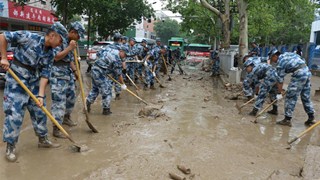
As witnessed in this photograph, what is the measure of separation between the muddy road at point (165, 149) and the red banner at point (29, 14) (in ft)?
47.8

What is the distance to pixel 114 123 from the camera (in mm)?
6039

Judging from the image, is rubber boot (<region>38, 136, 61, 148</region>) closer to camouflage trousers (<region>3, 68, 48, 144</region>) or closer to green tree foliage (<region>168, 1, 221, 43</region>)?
camouflage trousers (<region>3, 68, 48, 144</region>)

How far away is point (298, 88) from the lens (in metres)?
6.16

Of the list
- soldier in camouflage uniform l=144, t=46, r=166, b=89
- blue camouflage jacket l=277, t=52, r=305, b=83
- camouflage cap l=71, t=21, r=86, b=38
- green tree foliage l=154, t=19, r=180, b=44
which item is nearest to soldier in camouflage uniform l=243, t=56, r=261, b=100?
blue camouflage jacket l=277, t=52, r=305, b=83

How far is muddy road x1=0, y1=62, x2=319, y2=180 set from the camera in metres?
3.80

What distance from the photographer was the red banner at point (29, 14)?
19.5 m

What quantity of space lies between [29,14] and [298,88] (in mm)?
18992

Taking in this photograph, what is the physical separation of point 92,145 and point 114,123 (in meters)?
1.37

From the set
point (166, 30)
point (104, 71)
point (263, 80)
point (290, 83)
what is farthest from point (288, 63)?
point (166, 30)

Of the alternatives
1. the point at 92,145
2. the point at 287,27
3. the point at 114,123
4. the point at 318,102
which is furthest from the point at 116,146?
the point at 287,27

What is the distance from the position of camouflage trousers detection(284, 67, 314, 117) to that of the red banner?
1688 centimetres

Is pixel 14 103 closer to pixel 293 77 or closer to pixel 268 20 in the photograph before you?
pixel 293 77

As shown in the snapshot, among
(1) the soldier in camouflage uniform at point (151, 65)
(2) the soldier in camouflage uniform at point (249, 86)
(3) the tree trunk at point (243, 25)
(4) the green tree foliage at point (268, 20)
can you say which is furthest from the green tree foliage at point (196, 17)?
(2) the soldier in camouflage uniform at point (249, 86)

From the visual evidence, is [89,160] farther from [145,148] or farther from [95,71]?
[95,71]
